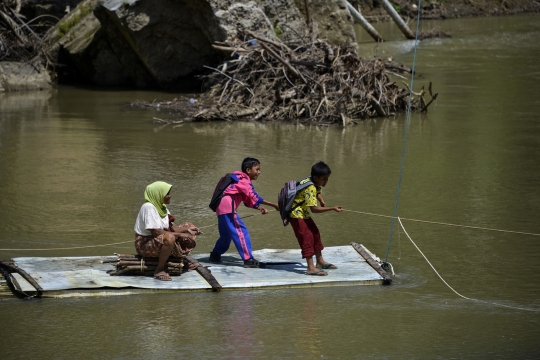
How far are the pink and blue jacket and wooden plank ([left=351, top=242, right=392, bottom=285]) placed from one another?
3.52 ft

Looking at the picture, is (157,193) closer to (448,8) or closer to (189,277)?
(189,277)

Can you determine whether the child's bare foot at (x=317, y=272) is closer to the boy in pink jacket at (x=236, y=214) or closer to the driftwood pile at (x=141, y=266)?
the boy in pink jacket at (x=236, y=214)

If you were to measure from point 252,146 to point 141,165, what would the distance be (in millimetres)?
2124

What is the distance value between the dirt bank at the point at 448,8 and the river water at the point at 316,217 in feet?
66.0

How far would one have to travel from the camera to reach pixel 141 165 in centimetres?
1197

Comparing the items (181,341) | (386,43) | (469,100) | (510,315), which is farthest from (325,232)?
(386,43)

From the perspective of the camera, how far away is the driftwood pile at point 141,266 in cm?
689

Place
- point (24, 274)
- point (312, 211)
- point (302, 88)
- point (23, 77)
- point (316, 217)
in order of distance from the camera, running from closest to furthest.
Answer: point (24, 274) < point (312, 211) < point (316, 217) < point (302, 88) < point (23, 77)

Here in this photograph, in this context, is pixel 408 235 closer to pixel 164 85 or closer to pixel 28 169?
pixel 28 169

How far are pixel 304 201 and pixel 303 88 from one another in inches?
350

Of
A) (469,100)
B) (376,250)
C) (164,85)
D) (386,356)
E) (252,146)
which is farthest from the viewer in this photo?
(164,85)

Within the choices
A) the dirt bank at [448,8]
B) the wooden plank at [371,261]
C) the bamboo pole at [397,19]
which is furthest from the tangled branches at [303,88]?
the dirt bank at [448,8]

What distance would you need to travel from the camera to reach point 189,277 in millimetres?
6969

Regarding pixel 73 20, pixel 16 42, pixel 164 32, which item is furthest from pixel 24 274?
pixel 73 20
